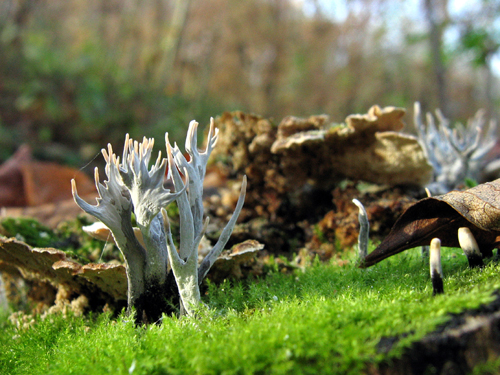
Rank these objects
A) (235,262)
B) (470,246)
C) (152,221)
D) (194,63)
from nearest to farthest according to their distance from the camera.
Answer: (470,246)
(152,221)
(235,262)
(194,63)

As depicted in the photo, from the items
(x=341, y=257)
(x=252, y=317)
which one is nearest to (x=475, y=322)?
(x=252, y=317)

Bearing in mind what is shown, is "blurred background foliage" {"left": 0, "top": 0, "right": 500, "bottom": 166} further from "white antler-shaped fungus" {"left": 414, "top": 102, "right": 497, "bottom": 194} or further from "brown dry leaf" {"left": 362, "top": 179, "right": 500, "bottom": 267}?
"brown dry leaf" {"left": 362, "top": 179, "right": 500, "bottom": 267}

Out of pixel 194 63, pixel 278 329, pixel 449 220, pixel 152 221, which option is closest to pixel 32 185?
pixel 152 221

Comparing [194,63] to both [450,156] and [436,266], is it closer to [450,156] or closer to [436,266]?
[450,156]

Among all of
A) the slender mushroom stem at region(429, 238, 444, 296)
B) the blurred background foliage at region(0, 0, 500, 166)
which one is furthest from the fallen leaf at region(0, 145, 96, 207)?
the slender mushroom stem at region(429, 238, 444, 296)

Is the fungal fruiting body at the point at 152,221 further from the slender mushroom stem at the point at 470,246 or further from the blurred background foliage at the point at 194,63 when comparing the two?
the blurred background foliage at the point at 194,63

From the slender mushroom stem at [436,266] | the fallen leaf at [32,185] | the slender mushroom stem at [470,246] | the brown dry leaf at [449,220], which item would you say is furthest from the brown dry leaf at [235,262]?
the fallen leaf at [32,185]
